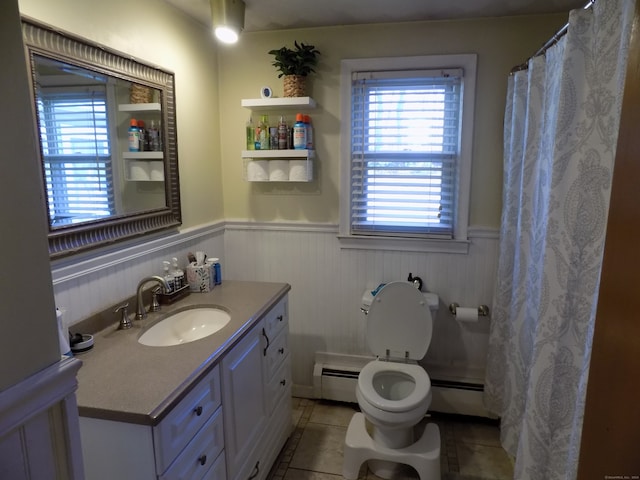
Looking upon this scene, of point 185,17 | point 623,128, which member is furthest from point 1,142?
point 185,17

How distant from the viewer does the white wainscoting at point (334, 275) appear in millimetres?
2523

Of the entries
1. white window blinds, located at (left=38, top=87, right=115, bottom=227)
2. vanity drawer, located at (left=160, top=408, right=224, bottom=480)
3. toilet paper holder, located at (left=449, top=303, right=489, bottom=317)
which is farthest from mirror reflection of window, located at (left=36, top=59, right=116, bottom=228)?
toilet paper holder, located at (left=449, top=303, right=489, bottom=317)

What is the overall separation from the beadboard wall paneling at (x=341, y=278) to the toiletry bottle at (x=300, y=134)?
52 centimetres

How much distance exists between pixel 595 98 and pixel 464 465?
186 cm

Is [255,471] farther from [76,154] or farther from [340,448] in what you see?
[76,154]

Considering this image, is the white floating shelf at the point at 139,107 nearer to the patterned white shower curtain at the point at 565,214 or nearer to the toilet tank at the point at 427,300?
the toilet tank at the point at 427,300

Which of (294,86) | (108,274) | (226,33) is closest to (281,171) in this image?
(294,86)

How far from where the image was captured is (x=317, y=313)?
278 cm

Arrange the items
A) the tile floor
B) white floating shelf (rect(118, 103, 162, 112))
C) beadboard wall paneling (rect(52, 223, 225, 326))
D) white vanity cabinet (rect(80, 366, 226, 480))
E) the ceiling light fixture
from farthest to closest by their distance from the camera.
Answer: the tile floor, the ceiling light fixture, white floating shelf (rect(118, 103, 162, 112)), beadboard wall paneling (rect(52, 223, 225, 326)), white vanity cabinet (rect(80, 366, 226, 480))

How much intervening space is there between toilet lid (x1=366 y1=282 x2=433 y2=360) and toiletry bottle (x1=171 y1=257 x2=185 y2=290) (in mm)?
1019

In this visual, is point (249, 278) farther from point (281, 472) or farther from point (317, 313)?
point (281, 472)

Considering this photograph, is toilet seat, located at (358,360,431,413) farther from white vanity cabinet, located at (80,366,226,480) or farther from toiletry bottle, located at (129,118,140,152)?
toiletry bottle, located at (129,118,140,152)

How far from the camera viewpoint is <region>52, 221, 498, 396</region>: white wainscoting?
8.28 feet

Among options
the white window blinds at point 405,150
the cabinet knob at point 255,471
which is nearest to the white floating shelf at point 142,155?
the white window blinds at point 405,150
